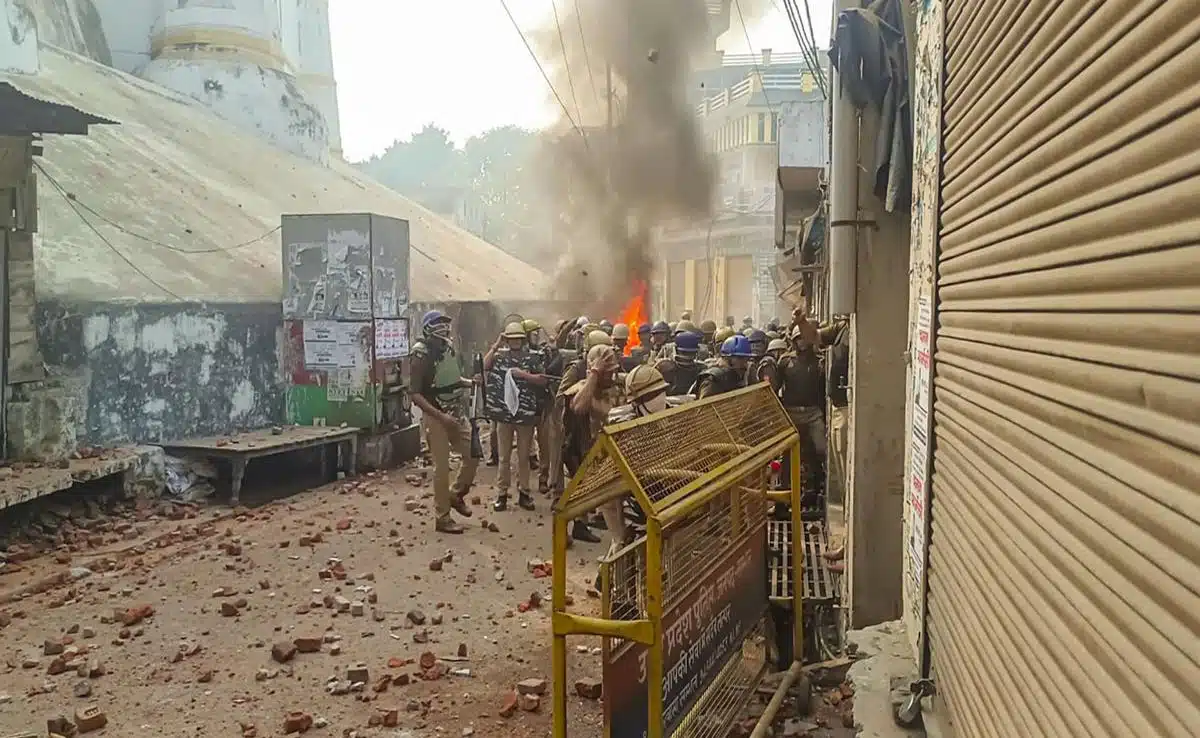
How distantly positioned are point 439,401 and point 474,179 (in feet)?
210

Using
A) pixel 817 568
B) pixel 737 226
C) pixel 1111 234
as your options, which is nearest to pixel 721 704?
pixel 817 568

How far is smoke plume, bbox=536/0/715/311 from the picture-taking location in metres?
23.7

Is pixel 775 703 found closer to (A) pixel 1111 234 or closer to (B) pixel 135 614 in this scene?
(A) pixel 1111 234

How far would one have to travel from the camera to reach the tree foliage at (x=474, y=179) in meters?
58.8

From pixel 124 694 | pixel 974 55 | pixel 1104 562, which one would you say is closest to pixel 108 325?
pixel 124 694

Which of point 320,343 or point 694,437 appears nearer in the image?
point 694,437

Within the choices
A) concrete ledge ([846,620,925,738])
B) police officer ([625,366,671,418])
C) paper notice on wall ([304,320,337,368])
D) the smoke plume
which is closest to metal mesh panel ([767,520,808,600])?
concrete ledge ([846,620,925,738])

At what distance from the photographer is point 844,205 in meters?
5.34

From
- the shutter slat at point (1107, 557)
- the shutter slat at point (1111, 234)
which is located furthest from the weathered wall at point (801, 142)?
the shutter slat at point (1107, 557)

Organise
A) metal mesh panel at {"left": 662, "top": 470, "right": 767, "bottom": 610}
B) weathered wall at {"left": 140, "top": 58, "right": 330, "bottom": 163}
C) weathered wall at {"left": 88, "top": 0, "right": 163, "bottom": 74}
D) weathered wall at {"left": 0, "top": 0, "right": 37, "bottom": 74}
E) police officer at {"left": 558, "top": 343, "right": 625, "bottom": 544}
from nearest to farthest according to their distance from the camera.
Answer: metal mesh panel at {"left": 662, "top": 470, "right": 767, "bottom": 610} → police officer at {"left": 558, "top": 343, "right": 625, "bottom": 544} → weathered wall at {"left": 0, "top": 0, "right": 37, "bottom": 74} → weathered wall at {"left": 140, "top": 58, "right": 330, "bottom": 163} → weathered wall at {"left": 88, "top": 0, "right": 163, "bottom": 74}

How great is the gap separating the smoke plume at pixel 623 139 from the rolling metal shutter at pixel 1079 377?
21.9 meters

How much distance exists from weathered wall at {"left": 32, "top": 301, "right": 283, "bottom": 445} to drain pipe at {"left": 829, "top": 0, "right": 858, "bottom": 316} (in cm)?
783

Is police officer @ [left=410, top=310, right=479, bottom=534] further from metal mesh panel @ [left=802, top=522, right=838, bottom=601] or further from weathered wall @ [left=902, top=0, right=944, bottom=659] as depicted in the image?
weathered wall @ [left=902, top=0, right=944, bottom=659]

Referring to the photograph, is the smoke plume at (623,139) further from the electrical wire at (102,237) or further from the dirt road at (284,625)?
the dirt road at (284,625)
